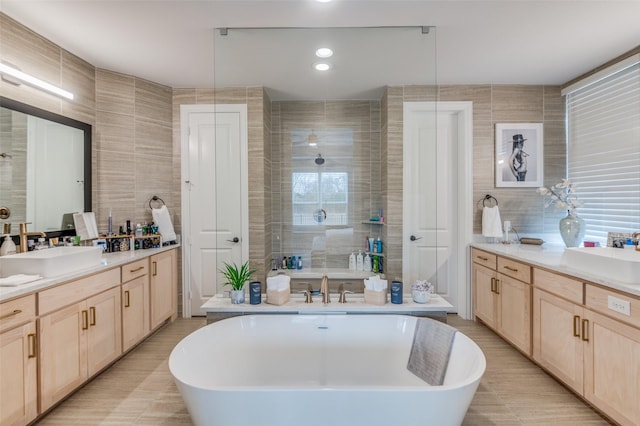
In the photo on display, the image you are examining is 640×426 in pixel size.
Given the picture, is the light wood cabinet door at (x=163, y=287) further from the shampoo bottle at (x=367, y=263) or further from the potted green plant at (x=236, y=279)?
the shampoo bottle at (x=367, y=263)

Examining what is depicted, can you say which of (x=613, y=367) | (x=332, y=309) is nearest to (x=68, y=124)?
(x=332, y=309)

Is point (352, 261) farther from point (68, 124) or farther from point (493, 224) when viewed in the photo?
point (68, 124)

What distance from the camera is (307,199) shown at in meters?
3.08

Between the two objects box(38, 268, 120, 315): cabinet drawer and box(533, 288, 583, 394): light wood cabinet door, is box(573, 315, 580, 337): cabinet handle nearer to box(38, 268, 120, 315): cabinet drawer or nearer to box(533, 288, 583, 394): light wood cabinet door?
box(533, 288, 583, 394): light wood cabinet door

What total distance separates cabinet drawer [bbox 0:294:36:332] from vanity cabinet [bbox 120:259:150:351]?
2.67ft

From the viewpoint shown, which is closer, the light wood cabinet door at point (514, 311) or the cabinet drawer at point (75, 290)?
the cabinet drawer at point (75, 290)

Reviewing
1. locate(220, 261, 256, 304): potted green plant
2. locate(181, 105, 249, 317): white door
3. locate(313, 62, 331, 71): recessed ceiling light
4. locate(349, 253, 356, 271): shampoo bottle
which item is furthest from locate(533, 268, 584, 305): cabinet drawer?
locate(181, 105, 249, 317): white door

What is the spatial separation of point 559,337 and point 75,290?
323 cm

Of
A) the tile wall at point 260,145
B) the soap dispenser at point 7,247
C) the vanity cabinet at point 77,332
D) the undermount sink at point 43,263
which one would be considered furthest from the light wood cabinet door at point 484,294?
the soap dispenser at point 7,247

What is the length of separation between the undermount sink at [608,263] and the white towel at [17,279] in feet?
10.8

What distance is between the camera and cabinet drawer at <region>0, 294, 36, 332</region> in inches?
62.8

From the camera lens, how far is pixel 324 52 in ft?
8.25

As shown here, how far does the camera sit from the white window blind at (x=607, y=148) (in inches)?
104

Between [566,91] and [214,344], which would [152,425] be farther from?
[566,91]
